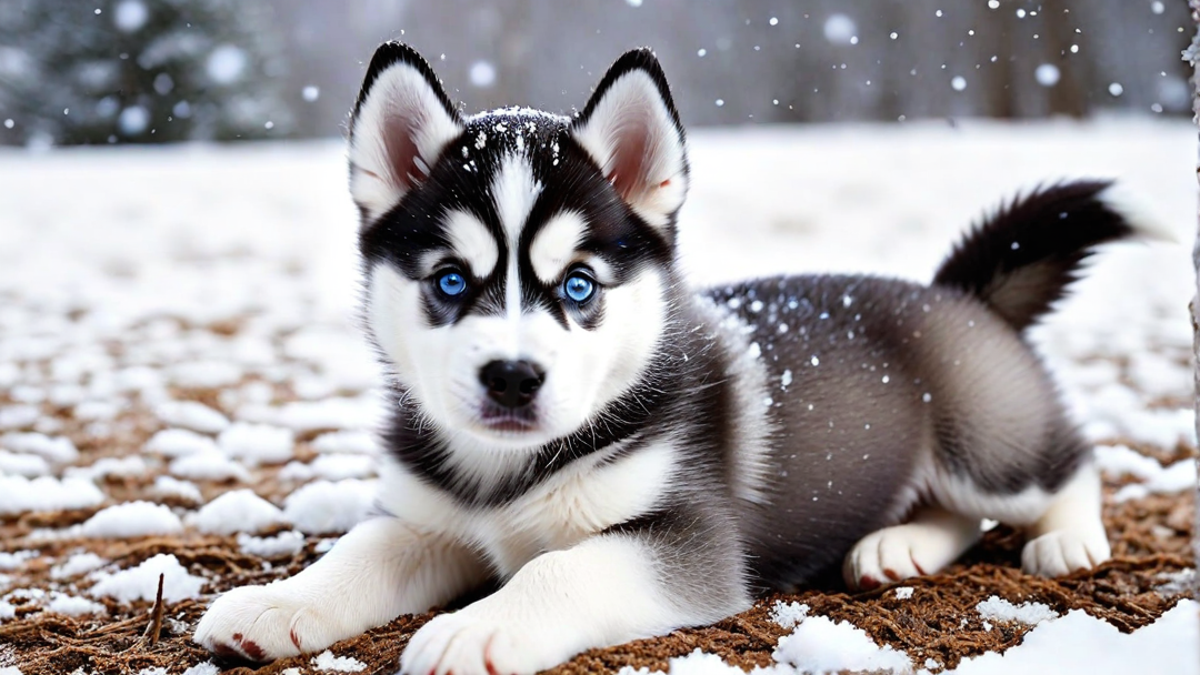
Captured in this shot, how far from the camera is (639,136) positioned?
6.81 ft

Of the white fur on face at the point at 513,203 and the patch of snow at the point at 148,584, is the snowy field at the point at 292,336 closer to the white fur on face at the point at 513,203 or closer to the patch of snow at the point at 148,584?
the patch of snow at the point at 148,584

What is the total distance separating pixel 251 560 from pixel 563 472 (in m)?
0.95

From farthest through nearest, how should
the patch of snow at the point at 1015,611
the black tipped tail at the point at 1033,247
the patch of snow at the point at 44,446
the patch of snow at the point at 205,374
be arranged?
the patch of snow at the point at 205,374, the patch of snow at the point at 44,446, the black tipped tail at the point at 1033,247, the patch of snow at the point at 1015,611

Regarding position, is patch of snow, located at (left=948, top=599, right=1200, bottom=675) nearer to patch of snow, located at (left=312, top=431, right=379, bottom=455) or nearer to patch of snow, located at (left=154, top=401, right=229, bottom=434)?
patch of snow, located at (left=312, top=431, right=379, bottom=455)

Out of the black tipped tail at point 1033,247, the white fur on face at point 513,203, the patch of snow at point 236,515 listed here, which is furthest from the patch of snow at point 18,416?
the black tipped tail at point 1033,247

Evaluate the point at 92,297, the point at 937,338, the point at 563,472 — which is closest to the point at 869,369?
the point at 937,338

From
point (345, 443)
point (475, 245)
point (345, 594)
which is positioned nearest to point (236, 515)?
point (345, 443)

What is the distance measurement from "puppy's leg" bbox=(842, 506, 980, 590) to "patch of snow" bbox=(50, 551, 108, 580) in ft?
5.93

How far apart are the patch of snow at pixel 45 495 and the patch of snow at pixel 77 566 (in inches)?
17.3

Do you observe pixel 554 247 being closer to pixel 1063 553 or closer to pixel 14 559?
pixel 1063 553

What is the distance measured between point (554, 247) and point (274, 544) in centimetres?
128

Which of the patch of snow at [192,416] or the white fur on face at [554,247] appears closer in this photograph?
the white fur on face at [554,247]

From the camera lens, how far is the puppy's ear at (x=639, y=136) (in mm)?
2014

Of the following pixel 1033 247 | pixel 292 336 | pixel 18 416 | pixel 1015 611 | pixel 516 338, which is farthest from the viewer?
pixel 292 336
